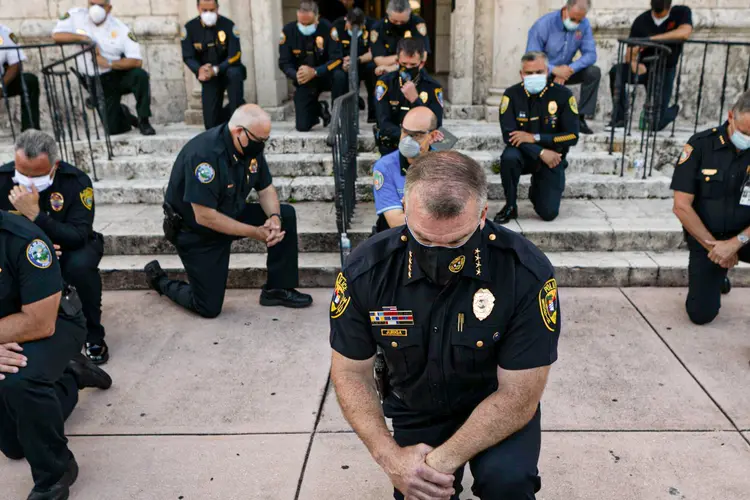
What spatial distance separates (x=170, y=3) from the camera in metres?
7.75

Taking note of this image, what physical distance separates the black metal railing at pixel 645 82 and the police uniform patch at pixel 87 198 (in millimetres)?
4313

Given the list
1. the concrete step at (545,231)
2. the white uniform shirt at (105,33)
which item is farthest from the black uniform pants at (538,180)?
the white uniform shirt at (105,33)

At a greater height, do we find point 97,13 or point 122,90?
point 97,13

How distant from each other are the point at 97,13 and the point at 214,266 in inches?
147

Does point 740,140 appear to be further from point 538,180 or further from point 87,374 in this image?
point 87,374

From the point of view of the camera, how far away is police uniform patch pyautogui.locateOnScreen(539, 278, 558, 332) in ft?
7.16

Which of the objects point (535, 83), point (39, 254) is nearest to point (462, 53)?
point (535, 83)

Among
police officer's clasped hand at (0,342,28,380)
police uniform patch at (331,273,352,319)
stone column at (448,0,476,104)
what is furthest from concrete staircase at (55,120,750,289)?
police uniform patch at (331,273,352,319)

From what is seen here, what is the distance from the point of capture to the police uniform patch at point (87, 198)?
13.3 feet

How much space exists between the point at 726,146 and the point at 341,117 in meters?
2.68

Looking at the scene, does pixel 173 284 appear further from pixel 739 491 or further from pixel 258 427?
pixel 739 491

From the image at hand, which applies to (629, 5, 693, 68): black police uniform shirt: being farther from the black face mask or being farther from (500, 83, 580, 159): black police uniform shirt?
the black face mask

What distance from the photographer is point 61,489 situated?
2883 mm

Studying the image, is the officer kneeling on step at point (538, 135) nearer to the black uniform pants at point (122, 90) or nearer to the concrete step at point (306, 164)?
the concrete step at point (306, 164)
